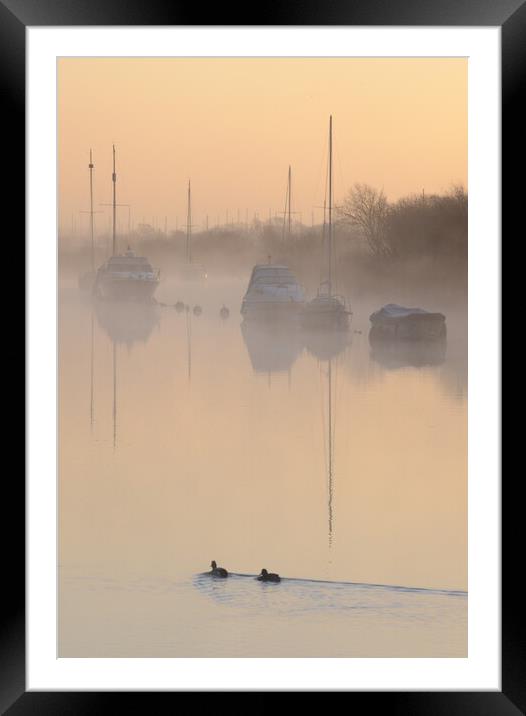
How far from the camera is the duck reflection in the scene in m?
6.97

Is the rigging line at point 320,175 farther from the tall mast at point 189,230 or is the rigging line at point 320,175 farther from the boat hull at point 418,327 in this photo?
the boat hull at point 418,327

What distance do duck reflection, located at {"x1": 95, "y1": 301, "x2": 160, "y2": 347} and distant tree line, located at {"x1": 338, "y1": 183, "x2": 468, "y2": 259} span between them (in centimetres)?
156

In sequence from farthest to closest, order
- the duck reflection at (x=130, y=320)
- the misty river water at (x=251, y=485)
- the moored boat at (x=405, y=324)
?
the duck reflection at (x=130, y=320)
the moored boat at (x=405, y=324)
the misty river water at (x=251, y=485)

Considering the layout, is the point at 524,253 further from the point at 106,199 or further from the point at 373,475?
the point at 106,199

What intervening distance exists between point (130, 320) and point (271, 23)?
5.02 meters

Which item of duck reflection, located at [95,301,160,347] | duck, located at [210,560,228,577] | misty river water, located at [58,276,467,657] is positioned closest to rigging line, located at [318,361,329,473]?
misty river water, located at [58,276,467,657]

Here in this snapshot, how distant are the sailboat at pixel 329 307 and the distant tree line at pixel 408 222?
0.21 metres

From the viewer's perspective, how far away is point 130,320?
7.20m

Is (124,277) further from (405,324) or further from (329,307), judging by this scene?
(405,324)

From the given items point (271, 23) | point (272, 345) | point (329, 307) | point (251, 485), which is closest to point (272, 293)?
point (329, 307)

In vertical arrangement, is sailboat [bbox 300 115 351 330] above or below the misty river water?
above

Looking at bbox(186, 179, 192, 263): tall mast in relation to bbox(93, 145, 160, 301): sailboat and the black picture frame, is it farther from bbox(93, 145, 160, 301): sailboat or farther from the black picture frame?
the black picture frame

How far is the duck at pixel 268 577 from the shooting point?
5.52m

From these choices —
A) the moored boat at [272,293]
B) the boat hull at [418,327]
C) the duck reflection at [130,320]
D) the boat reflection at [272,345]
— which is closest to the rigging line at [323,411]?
the boat reflection at [272,345]
